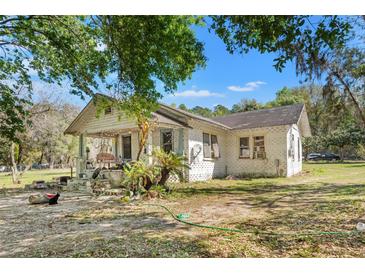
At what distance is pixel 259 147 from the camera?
36.4 ft

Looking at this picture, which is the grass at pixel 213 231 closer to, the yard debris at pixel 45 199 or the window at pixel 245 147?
the yard debris at pixel 45 199

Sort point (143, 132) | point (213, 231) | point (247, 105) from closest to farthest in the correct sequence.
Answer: point (213, 231) → point (143, 132) → point (247, 105)

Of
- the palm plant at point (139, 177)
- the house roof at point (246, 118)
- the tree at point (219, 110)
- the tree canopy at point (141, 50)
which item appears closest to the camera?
the tree canopy at point (141, 50)

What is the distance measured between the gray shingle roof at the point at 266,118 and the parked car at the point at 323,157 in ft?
55.5

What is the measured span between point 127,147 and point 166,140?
6.88ft

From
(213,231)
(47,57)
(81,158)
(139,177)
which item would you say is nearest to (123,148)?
(81,158)

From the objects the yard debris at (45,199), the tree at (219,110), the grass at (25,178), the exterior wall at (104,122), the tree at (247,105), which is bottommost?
the grass at (25,178)

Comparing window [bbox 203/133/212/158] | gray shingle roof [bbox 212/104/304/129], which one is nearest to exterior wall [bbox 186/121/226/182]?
window [bbox 203/133/212/158]

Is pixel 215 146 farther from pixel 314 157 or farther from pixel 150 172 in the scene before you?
pixel 314 157

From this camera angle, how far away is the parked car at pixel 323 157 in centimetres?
2510

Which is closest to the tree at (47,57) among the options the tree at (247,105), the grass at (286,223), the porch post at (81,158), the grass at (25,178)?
the grass at (286,223)

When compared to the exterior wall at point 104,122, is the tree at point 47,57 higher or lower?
higher

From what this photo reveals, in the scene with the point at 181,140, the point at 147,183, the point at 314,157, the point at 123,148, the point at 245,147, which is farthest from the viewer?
the point at 314,157
